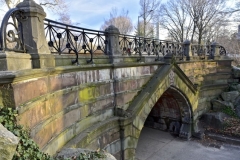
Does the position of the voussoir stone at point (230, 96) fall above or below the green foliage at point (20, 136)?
below

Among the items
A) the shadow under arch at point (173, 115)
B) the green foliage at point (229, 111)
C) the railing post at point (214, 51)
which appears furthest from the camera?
the railing post at point (214, 51)

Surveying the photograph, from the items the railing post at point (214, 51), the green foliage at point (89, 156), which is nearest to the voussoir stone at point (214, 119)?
the railing post at point (214, 51)

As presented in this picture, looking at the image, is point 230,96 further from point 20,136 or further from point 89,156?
point 20,136

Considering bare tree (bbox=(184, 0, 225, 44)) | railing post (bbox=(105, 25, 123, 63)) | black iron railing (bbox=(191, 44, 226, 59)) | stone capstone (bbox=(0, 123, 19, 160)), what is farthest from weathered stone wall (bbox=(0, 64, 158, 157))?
bare tree (bbox=(184, 0, 225, 44))

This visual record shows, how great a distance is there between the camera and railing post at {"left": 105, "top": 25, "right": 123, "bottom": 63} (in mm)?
5024

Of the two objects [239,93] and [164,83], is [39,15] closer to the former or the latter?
[164,83]

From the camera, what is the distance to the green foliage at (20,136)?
2107 mm

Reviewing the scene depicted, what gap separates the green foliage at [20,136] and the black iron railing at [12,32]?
832 mm

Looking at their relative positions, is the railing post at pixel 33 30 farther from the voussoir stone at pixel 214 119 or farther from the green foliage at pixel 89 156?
the voussoir stone at pixel 214 119

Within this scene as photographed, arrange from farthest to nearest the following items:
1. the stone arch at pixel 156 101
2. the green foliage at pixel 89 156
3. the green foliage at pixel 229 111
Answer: the green foliage at pixel 229 111, the stone arch at pixel 156 101, the green foliage at pixel 89 156

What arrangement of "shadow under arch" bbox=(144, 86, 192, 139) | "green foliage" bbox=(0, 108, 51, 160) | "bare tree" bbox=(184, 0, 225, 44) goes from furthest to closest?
"bare tree" bbox=(184, 0, 225, 44)
"shadow under arch" bbox=(144, 86, 192, 139)
"green foliage" bbox=(0, 108, 51, 160)

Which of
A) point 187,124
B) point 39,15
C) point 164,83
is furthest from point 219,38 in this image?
point 39,15

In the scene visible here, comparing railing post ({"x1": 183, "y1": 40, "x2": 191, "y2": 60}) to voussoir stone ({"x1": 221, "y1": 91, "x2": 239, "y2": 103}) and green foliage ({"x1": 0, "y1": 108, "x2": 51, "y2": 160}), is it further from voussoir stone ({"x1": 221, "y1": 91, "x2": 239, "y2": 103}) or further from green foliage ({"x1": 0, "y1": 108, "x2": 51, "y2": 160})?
green foliage ({"x1": 0, "y1": 108, "x2": 51, "y2": 160})

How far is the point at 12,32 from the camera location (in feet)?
8.23
